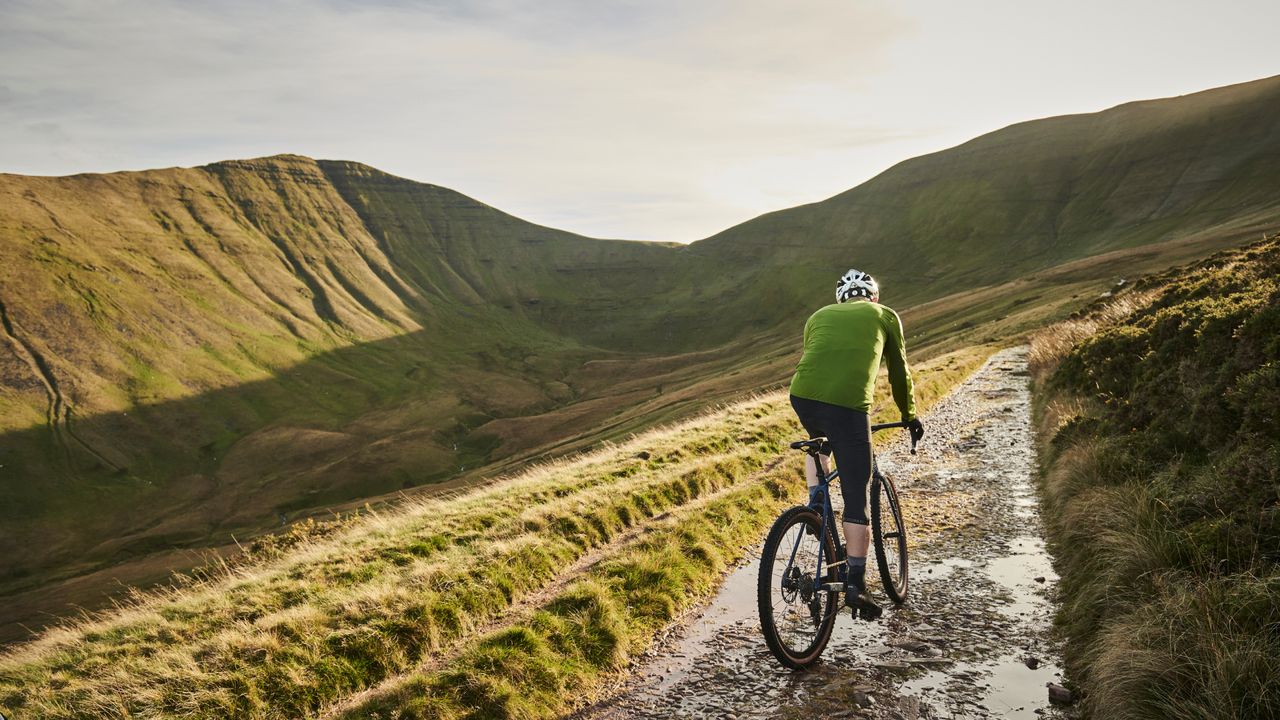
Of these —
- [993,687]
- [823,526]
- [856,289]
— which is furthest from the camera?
[856,289]

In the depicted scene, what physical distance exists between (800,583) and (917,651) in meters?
1.41

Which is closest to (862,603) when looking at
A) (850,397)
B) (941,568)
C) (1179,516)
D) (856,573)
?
(856,573)

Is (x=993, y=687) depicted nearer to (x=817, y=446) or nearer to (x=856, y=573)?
(x=856, y=573)

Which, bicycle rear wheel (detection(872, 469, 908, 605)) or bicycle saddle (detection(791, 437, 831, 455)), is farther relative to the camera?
bicycle rear wheel (detection(872, 469, 908, 605))

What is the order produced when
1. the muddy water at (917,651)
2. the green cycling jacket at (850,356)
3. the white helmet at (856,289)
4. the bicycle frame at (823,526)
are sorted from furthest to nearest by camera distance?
the white helmet at (856,289)
the bicycle frame at (823,526)
the green cycling jacket at (850,356)
the muddy water at (917,651)

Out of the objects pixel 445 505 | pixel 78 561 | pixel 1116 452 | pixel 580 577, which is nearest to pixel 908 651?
pixel 580 577

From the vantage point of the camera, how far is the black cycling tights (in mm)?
6934

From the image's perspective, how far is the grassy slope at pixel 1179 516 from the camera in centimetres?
471

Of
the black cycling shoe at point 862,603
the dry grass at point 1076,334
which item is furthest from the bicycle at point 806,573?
the dry grass at point 1076,334

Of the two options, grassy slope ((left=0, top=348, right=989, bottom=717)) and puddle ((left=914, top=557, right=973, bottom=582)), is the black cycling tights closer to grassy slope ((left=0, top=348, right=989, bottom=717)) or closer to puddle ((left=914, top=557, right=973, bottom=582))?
puddle ((left=914, top=557, right=973, bottom=582))

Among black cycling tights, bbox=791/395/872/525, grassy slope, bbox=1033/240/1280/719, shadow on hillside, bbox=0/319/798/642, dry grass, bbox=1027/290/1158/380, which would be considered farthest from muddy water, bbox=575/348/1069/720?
shadow on hillside, bbox=0/319/798/642

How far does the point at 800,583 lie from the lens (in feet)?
22.8

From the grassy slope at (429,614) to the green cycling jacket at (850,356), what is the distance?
361cm

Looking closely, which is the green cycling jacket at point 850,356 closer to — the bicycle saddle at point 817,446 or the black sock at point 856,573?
the bicycle saddle at point 817,446
